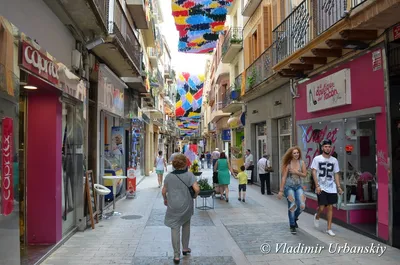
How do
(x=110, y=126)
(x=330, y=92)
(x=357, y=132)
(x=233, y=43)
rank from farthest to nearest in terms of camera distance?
(x=233, y=43) → (x=110, y=126) → (x=330, y=92) → (x=357, y=132)

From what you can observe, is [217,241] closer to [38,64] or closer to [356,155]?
[356,155]

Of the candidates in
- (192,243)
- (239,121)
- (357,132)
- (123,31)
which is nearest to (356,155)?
(357,132)

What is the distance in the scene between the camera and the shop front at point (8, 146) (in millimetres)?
3982

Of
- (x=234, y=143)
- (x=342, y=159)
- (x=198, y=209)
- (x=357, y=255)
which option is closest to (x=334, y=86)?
(x=342, y=159)

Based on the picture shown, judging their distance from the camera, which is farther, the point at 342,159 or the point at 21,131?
the point at 342,159

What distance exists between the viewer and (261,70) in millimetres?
14406

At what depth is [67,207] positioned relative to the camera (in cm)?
708

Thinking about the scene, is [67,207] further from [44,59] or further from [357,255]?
[357,255]

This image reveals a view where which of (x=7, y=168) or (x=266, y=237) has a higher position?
(x=7, y=168)

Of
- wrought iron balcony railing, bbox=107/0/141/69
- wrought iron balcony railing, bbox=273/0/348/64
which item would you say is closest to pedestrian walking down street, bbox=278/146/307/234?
wrought iron balcony railing, bbox=273/0/348/64

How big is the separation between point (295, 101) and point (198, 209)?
14.9ft

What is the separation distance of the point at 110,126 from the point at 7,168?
8252 millimetres

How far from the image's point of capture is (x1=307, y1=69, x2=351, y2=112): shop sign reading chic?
781cm

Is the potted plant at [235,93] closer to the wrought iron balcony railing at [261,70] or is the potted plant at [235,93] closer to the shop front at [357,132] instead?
the wrought iron balcony railing at [261,70]
